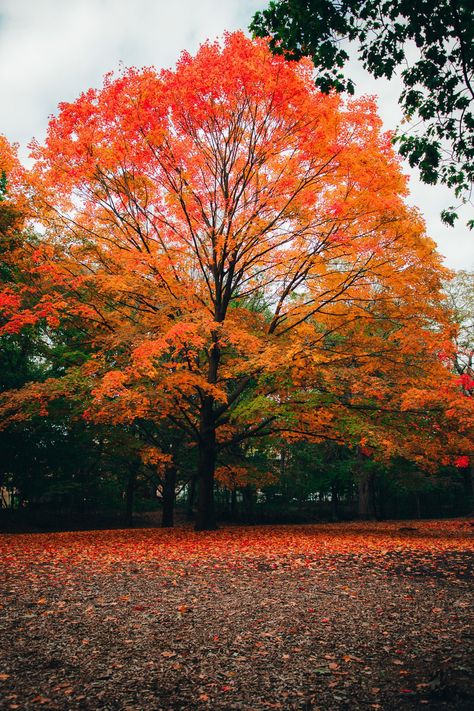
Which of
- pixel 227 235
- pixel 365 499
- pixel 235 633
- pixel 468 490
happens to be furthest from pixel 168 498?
pixel 468 490

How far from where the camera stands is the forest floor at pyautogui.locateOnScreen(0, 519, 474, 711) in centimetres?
317

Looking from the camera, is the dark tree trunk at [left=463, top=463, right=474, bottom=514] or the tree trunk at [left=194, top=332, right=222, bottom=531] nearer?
the tree trunk at [left=194, top=332, right=222, bottom=531]

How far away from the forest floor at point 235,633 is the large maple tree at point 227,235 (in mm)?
4328

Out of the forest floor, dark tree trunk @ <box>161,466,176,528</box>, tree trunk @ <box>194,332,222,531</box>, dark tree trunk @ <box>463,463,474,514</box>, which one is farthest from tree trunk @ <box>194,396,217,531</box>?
dark tree trunk @ <box>463,463,474,514</box>

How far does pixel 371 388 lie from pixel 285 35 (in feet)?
26.0

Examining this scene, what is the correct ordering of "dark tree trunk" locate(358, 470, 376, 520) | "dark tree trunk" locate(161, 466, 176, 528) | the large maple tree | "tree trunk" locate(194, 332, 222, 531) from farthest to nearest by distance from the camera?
"dark tree trunk" locate(358, 470, 376, 520), "dark tree trunk" locate(161, 466, 176, 528), "tree trunk" locate(194, 332, 222, 531), the large maple tree

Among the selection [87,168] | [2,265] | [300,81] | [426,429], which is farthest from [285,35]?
[2,265]

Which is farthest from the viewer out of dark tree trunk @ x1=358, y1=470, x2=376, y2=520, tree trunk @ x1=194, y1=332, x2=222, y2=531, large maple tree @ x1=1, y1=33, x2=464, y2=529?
dark tree trunk @ x1=358, y1=470, x2=376, y2=520

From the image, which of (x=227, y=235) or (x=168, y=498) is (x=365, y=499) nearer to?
(x=168, y=498)

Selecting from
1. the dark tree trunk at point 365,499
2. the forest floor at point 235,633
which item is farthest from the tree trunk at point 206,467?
the dark tree trunk at point 365,499

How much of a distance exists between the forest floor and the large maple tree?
14.2ft

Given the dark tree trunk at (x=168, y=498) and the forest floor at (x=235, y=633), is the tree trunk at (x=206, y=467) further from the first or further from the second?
the dark tree trunk at (x=168, y=498)

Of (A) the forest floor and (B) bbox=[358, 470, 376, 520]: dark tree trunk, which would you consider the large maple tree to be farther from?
(B) bbox=[358, 470, 376, 520]: dark tree trunk

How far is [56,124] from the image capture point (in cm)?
1106
